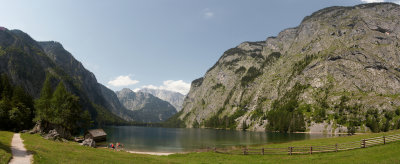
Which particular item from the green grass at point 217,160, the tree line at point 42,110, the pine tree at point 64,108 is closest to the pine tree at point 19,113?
the tree line at point 42,110

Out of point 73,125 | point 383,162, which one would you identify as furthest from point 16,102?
point 383,162

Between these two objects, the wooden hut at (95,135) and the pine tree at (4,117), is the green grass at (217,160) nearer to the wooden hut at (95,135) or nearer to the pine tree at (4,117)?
the pine tree at (4,117)

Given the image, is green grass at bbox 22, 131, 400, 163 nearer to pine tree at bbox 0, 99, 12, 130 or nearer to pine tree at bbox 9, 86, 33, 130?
pine tree at bbox 0, 99, 12, 130

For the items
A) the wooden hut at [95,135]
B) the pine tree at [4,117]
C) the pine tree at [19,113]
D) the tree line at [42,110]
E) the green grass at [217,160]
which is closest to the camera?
the green grass at [217,160]

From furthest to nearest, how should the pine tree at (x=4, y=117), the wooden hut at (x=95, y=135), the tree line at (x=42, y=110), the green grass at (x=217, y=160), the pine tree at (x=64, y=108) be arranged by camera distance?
the wooden hut at (x=95, y=135) < the pine tree at (x=64, y=108) < the tree line at (x=42, y=110) < the pine tree at (x=4, y=117) < the green grass at (x=217, y=160)

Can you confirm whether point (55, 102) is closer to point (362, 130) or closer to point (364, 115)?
point (362, 130)

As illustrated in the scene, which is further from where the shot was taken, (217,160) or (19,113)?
(19,113)

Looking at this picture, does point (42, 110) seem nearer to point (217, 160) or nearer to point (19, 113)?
point (19, 113)

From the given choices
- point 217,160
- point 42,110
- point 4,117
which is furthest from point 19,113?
point 217,160

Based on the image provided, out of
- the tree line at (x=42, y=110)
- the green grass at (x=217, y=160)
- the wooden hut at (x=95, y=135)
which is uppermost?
the tree line at (x=42, y=110)

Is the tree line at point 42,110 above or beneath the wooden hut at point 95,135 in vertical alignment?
above

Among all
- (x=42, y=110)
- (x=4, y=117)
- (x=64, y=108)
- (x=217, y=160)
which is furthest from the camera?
(x=64, y=108)

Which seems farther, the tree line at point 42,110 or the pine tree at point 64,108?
the pine tree at point 64,108

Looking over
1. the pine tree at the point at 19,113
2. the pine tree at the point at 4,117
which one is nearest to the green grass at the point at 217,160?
the pine tree at the point at 4,117
